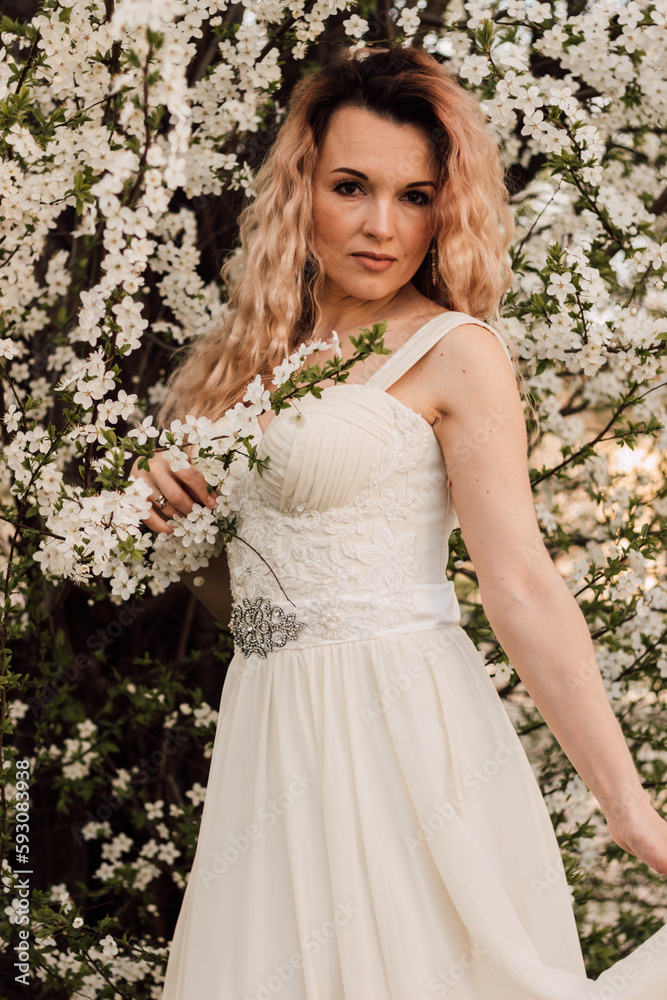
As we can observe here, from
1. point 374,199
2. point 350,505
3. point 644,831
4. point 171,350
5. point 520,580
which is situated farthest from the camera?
point 171,350

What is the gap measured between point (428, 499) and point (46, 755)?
5.26 feet

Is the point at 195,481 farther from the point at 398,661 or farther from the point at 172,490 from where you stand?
the point at 398,661

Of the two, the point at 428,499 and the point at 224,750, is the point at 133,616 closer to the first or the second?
the point at 224,750

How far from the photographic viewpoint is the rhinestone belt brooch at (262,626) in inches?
60.7

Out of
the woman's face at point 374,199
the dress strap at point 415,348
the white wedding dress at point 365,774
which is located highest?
the woman's face at point 374,199

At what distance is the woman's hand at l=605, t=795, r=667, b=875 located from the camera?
4.00ft

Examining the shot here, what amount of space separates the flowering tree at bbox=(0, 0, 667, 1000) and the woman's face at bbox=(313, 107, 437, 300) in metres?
0.32

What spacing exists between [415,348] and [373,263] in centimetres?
25

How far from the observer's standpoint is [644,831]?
4.02 ft

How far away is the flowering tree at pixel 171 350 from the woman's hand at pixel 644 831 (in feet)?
0.68

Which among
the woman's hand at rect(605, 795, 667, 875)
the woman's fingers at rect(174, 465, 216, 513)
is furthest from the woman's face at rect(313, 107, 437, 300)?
the woman's hand at rect(605, 795, 667, 875)

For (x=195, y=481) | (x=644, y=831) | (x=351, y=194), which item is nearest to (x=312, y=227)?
(x=351, y=194)

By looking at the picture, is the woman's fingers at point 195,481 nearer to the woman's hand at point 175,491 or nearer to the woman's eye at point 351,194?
the woman's hand at point 175,491

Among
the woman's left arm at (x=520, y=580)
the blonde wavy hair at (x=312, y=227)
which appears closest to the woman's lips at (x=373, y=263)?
the blonde wavy hair at (x=312, y=227)
